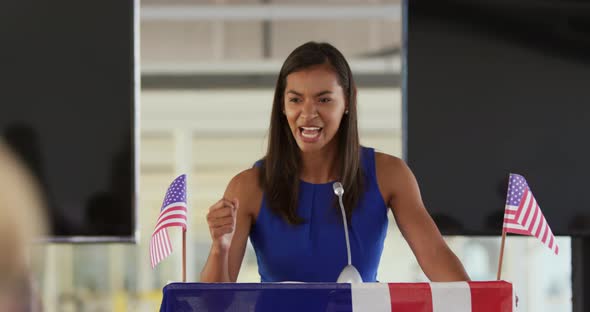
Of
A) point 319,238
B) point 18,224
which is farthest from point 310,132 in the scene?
point 18,224

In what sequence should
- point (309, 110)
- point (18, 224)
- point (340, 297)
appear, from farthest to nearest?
point (18, 224) < point (309, 110) < point (340, 297)

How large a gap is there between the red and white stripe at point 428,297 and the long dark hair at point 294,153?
582mm

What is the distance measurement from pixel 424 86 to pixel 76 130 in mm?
1185

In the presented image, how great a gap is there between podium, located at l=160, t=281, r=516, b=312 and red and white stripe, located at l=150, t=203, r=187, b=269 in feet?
1.12

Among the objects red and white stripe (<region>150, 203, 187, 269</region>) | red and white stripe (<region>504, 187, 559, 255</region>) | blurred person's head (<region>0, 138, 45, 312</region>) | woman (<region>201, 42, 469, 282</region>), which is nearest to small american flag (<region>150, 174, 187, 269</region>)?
red and white stripe (<region>150, 203, 187, 269</region>)

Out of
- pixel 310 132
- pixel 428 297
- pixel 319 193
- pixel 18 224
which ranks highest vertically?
Answer: pixel 310 132

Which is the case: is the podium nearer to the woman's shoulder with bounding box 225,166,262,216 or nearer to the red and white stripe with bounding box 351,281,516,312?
the red and white stripe with bounding box 351,281,516,312

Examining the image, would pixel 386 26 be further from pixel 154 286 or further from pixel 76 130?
pixel 76 130

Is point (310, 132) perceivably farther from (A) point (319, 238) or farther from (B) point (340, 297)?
(B) point (340, 297)

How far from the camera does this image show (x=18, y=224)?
11.6 ft

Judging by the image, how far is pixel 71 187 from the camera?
3.15 meters

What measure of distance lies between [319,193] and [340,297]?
638 millimetres

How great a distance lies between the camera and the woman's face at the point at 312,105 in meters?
2.08

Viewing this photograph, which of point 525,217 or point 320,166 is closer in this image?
point 525,217
